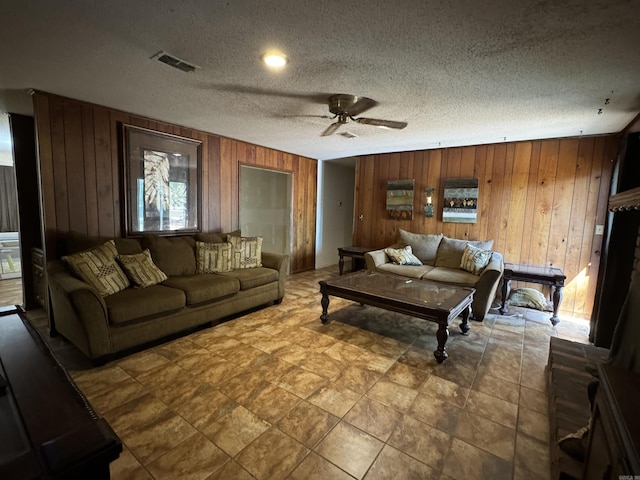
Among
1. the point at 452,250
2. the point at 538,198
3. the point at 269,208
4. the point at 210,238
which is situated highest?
the point at 538,198

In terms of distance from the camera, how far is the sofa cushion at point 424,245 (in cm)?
449

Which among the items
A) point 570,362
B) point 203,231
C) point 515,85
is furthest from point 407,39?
point 203,231

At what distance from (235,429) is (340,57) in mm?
2376

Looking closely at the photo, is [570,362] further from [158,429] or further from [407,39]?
[158,429]

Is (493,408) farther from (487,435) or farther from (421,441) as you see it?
(421,441)

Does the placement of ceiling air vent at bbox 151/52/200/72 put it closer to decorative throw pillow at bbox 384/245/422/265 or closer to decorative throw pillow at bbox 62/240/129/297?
decorative throw pillow at bbox 62/240/129/297

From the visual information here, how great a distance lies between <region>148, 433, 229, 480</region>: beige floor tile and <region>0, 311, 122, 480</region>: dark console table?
70 cm

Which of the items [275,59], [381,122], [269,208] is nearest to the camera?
[275,59]

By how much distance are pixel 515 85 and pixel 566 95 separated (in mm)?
544

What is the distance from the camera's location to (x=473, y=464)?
4.94 ft

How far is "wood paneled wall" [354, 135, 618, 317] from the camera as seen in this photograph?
12.2 ft

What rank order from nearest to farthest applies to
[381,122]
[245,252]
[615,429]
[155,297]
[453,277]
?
[615,429] < [155,297] < [381,122] < [453,277] < [245,252]

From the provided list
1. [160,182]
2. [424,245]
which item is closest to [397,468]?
[424,245]

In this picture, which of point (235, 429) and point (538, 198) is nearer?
point (235, 429)
